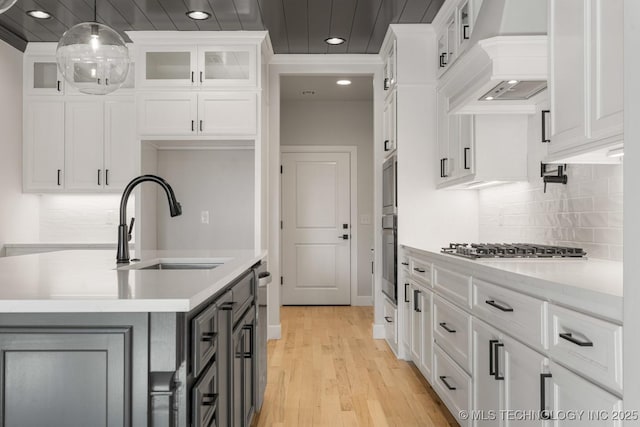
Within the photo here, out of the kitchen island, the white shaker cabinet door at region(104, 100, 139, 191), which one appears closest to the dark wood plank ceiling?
the white shaker cabinet door at region(104, 100, 139, 191)

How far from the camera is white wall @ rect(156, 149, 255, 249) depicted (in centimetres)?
510

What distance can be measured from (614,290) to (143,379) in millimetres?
1159

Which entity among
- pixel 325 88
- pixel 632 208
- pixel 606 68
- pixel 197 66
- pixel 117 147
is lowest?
pixel 632 208

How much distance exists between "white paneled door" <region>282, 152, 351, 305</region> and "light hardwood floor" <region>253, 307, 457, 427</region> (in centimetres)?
151

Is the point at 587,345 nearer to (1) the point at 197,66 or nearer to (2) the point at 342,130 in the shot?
(1) the point at 197,66

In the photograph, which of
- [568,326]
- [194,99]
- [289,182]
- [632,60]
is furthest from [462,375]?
[289,182]

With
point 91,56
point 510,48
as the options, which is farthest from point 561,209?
point 91,56

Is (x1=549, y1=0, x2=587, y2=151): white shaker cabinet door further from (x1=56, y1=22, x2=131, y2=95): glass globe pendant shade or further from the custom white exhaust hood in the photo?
(x1=56, y1=22, x2=131, y2=95): glass globe pendant shade

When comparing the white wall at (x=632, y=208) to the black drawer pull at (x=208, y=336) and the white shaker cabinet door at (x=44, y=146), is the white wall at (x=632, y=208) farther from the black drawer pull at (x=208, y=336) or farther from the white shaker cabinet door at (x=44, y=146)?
the white shaker cabinet door at (x=44, y=146)

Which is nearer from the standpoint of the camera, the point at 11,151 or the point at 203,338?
the point at 203,338

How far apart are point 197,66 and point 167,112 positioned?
0.43 m

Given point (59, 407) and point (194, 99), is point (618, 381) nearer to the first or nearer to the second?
point (59, 407)

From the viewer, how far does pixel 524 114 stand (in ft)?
11.0

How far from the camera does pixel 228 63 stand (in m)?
4.59
